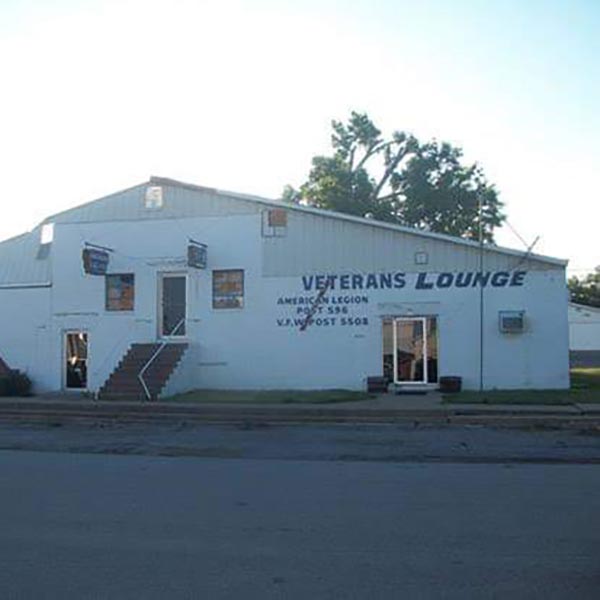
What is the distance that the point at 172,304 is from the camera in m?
26.8

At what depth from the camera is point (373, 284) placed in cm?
2509

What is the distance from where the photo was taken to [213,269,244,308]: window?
26141 mm

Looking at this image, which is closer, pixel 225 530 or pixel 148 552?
pixel 148 552

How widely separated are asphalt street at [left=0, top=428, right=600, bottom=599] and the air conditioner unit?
475 inches

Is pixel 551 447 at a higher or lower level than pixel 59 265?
lower

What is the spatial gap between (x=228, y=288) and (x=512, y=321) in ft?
28.7

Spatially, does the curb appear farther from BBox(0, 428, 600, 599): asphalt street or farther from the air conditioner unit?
BBox(0, 428, 600, 599): asphalt street

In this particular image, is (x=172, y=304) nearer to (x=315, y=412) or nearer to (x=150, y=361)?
(x=150, y=361)

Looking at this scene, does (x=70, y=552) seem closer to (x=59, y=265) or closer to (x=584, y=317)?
(x=59, y=265)

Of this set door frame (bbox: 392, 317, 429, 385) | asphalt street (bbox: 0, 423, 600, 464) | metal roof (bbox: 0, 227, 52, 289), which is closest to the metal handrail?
asphalt street (bbox: 0, 423, 600, 464)

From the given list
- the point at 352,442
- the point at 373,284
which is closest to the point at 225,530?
the point at 352,442

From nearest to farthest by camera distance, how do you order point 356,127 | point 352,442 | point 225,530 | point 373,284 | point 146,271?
point 225,530 → point 352,442 → point 373,284 → point 146,271 → point 356,127

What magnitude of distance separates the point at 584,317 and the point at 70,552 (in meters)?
71.1

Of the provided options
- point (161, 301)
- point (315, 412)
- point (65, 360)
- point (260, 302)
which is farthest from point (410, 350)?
point (65, 360)
